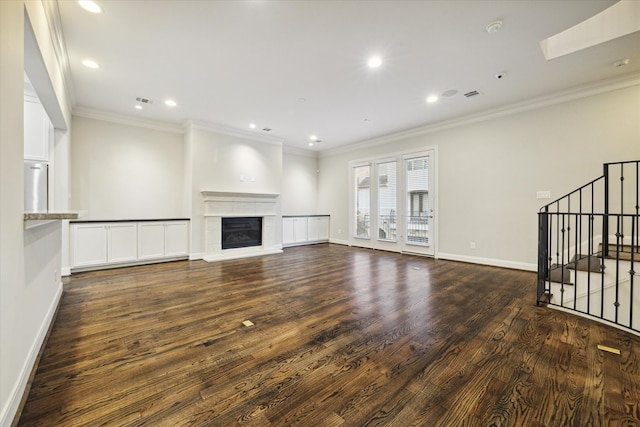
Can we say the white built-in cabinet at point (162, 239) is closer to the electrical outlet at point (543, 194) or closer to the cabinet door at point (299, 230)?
the cabinet door at point (299, 230)

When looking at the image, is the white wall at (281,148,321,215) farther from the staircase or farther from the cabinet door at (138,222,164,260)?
the staircase

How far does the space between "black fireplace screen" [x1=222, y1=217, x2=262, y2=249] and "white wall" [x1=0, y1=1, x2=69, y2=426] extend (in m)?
3.93

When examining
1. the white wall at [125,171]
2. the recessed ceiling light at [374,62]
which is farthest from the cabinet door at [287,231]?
the recessed ceiling light at [374,62]

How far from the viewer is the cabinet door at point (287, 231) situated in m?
7.47

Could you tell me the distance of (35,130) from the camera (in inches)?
146

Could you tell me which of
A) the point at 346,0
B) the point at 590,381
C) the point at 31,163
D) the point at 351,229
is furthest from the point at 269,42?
the point at 351,229

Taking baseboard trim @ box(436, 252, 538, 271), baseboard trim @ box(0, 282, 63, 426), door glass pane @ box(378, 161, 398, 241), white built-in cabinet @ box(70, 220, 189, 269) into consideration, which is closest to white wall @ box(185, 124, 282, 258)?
white built-in cabinet @ box(70, 220, 189, 269)

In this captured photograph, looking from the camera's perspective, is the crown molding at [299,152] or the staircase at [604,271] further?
the crown molding at [299,152]

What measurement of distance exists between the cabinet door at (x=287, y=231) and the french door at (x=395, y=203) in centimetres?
178

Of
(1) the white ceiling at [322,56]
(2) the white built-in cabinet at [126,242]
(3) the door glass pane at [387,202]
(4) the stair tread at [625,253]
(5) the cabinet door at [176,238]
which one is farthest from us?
(3) the door glass pane at [387,202]

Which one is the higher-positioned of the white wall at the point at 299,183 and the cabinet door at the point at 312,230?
the white wall at the point at 299,183

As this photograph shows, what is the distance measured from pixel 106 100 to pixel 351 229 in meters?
6.15

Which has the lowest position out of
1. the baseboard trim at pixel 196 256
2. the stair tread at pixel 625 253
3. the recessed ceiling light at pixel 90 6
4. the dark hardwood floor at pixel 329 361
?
the dark hardwood floor at pixel 329 361

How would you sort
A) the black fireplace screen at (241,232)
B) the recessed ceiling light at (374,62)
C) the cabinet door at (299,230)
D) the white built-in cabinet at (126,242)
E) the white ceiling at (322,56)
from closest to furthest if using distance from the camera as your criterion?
the white ceiling at (322,56), the recessed ceiling light at (374,62), the white built-in cabinet at (126,242), the black fireplace screen at (241,232), the cabinet door at (299,230)
